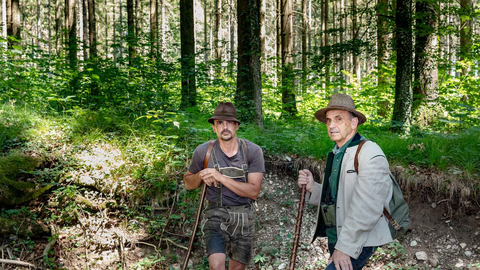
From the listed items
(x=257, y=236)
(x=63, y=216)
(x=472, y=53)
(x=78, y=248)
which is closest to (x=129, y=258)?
(x=78, y=248)

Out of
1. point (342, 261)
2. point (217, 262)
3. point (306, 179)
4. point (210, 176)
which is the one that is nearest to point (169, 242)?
point (217, 262)

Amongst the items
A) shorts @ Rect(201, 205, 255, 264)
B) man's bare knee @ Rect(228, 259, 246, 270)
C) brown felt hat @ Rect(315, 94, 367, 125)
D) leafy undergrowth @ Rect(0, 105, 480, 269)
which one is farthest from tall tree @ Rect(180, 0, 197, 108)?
brown felt hat @ Rect(315, 94, 367, 125)

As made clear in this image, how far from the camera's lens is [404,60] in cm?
864

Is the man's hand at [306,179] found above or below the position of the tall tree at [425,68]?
below

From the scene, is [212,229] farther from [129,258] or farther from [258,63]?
[258,63]

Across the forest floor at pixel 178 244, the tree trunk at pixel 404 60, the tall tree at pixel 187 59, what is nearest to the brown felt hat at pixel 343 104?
the forest floor at pixel 178 244

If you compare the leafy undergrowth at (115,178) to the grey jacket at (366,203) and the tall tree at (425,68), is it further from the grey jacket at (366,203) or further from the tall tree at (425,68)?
the grey jacket at (366,203)

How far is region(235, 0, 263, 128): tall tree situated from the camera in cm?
863

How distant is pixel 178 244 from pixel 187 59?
15.5 ft

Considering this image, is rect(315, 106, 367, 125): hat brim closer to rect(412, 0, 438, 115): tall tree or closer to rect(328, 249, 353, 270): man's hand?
rect(328, 249, 353, 270): man's hand

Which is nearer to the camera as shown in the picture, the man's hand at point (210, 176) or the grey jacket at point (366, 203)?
the grey jacket at point (366, 203)

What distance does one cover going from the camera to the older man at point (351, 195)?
2.36 meters

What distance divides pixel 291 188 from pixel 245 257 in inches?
134

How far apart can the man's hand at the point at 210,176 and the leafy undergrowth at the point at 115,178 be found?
8.70ft
